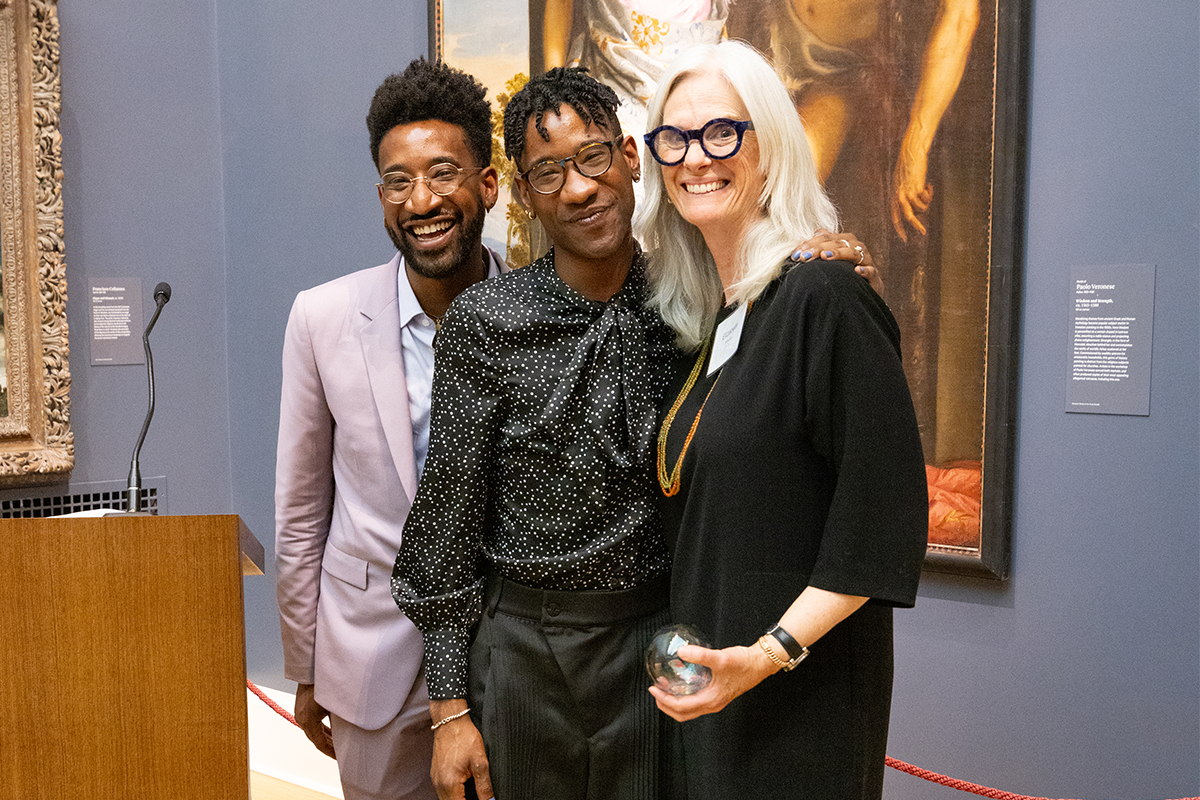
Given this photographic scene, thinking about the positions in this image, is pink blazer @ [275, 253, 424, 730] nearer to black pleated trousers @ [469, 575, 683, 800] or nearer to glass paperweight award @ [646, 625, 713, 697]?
black pleated trousers @ [469, 575, 683, 800]

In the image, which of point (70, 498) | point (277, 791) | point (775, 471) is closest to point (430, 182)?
point (775, 471)

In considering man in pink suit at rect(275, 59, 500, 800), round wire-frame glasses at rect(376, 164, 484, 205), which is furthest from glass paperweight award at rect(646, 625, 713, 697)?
round wire-frame glasses at rect(376, 164, 484, 205)

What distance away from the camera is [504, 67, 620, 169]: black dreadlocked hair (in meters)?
1.76

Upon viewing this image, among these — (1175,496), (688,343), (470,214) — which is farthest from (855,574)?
(1175,496)

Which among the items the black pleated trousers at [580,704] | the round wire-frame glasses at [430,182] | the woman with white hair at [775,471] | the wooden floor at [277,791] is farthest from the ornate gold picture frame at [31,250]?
the woman with white hair at [775,471]

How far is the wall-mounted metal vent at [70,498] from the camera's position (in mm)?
3729

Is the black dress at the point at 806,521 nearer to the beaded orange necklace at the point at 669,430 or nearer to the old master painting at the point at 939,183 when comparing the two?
the beaded orange necklace at the point at 669,430

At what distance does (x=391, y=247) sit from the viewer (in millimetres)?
3857

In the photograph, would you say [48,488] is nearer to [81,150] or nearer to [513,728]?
[81,150]

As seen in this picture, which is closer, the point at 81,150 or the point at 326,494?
the point at 326,494

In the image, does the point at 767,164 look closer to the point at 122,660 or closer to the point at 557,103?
the point at 557,103

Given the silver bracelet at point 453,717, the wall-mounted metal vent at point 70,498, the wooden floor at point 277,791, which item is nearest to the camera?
the silver bracelet at point 453,717

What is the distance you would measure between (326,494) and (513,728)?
0.79m

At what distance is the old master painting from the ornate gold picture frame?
8.55ft
